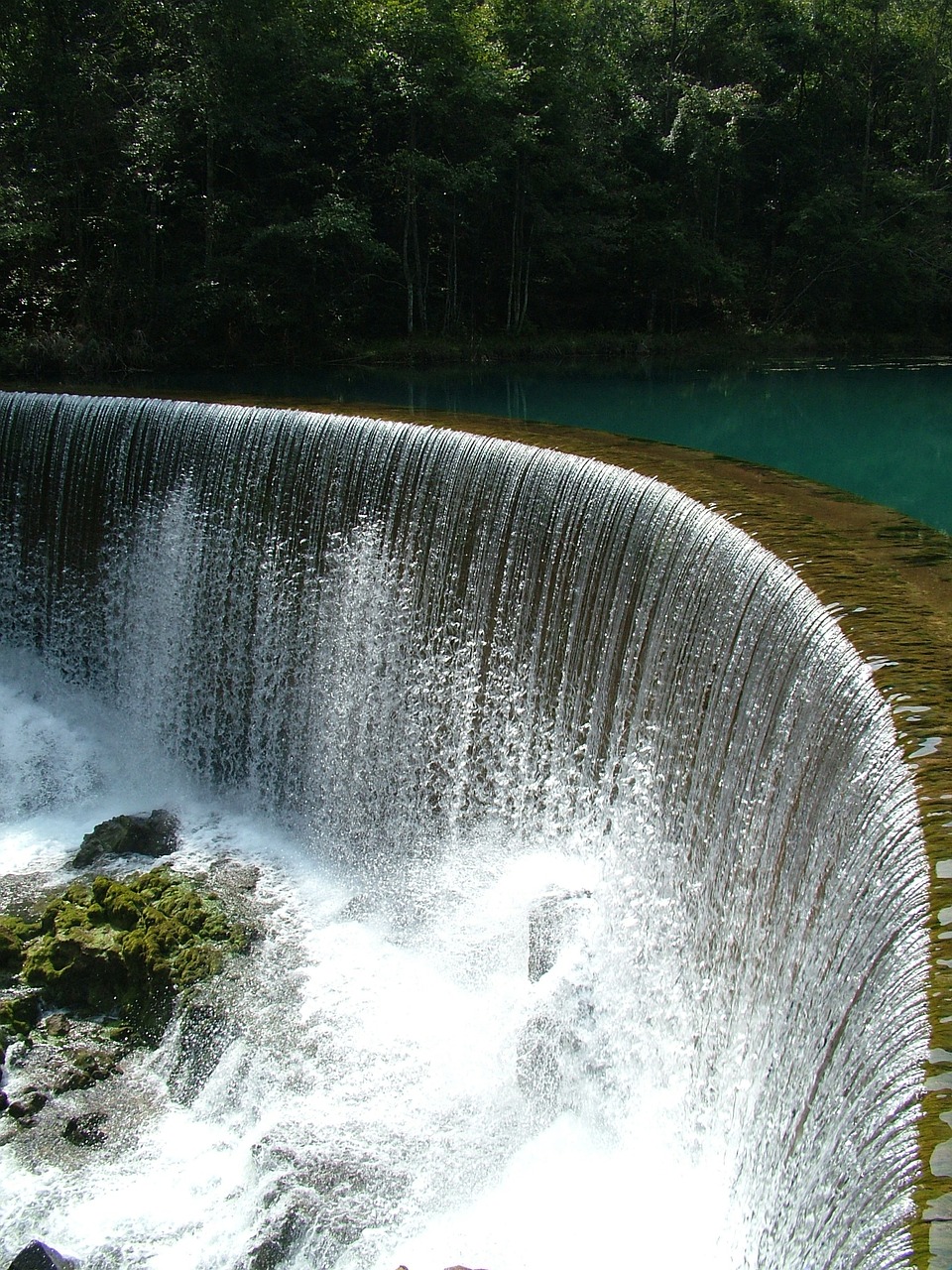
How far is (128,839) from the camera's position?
7594mm

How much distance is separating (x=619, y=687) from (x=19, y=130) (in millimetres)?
12978

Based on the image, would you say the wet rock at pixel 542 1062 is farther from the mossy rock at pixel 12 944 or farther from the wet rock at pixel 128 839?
the wet rock at pixel 128 839

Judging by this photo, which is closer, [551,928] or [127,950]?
[551,928]

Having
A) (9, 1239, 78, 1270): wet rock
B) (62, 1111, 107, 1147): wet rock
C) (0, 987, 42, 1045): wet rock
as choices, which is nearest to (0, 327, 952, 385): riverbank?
(0, 987, 42, 1045): wet rock

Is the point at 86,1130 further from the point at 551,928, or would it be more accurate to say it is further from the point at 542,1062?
the point at 551,928

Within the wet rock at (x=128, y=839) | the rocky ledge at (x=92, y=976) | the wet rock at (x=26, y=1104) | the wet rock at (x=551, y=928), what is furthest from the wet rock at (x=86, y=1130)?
the wet rock at (x=128, y=839)

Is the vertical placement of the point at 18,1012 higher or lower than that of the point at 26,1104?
higher

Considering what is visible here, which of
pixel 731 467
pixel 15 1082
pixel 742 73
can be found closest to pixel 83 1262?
pixel 15 1082

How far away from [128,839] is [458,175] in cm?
1406

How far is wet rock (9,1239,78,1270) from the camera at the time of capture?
445 cm

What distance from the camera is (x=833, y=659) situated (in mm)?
4031

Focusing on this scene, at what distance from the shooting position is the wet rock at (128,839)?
7.49 m

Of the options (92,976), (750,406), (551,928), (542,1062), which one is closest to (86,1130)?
(92,976)

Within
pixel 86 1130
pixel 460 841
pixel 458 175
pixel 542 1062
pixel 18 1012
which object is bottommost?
pixel 86 1130
